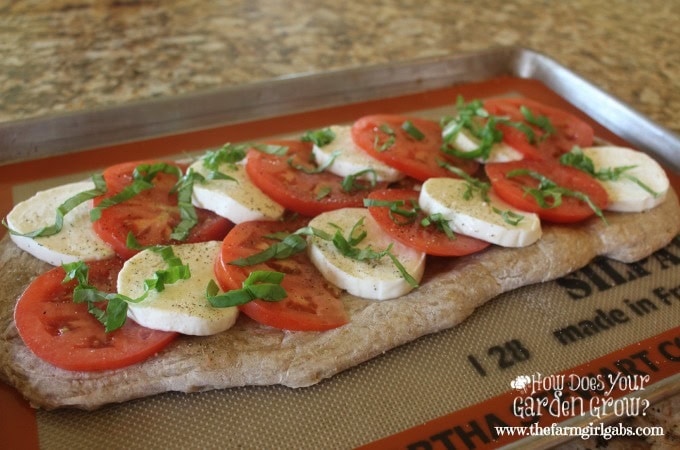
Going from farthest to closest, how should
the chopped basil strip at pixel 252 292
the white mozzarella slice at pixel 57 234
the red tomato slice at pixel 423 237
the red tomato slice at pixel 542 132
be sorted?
1. the red tomato slice at pixel 542 132
2. the red tomato slice at pixel 423 237
3. the white mozzarella slice at pixel 57 234
4. the chopped basil strip at pixel 252 292

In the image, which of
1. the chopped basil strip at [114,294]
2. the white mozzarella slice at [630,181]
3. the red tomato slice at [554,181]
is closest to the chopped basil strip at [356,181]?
the red tomato slice at [554,181]

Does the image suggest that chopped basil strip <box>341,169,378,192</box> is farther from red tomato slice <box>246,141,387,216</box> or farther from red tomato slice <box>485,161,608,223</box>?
red tomato slice <box>485,161,608,223</box>

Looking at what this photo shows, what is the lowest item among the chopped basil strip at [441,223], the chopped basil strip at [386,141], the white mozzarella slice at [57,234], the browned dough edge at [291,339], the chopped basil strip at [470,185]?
the browned dough edge at [291,339]

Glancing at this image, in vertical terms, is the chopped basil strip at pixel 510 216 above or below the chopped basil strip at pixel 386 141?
below

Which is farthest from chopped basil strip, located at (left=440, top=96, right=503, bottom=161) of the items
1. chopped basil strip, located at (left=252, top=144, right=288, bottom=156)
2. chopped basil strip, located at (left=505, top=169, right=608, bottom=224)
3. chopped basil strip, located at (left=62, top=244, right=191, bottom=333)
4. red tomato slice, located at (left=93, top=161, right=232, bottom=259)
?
chopped basil strip, located at (left=62, top=244, right=191, bottom=333)

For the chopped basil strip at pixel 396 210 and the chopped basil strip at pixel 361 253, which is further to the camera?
the chopped basil strip at pixel 396 210

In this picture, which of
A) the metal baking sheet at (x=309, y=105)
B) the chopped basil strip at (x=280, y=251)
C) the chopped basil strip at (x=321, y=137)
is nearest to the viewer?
the chopped basil strip at (x=280, y=251)

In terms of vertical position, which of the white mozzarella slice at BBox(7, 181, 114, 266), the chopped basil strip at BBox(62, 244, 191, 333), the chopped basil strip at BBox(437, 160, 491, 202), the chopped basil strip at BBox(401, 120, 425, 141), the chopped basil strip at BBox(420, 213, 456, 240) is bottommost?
the white mozzarella slice at BBox(7, 181, 114, 266)

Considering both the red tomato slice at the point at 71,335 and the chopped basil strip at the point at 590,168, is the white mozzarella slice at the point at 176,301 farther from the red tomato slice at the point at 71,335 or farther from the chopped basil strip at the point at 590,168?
the chopped basil strip at the point at 590,168
